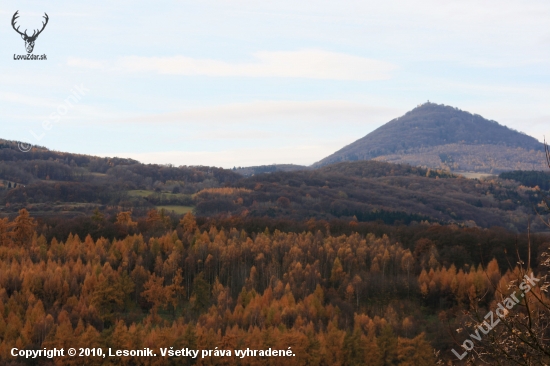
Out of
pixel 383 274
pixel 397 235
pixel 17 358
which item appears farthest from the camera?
Answer: pixel 397 235

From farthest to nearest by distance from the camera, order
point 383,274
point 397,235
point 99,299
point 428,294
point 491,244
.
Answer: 1. point 397,235
2. point 491,244
3. point 383,274
4. point 428,294
5. point 99,299

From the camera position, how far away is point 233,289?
134 metres

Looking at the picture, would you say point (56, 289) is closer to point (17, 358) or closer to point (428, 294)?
point (17, 358)

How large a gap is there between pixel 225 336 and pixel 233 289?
3896 centimetres

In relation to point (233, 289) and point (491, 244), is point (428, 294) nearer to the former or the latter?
point (491, 244)

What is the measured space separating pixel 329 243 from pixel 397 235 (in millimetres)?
24008

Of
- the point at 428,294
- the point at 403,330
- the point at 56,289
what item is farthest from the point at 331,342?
the point at 56,289

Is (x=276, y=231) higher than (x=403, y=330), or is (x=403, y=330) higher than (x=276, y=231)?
(x=276, y=231)

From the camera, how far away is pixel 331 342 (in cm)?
9831

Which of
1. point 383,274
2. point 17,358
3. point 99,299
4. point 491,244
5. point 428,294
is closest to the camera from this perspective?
point 17,358

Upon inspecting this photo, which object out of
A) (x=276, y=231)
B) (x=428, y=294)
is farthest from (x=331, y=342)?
(x=276, y=231)

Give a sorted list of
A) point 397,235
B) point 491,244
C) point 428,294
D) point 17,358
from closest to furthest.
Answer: point 17,358 < point 428,294 < point 491,244 < point 397,235

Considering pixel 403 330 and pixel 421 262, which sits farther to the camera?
pixel 421 262

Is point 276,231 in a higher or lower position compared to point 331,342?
higher
